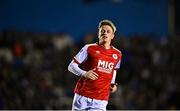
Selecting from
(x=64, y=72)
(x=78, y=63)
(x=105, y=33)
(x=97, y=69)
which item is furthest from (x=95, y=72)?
(x=64, y=72)

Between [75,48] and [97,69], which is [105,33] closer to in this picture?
[97,69]

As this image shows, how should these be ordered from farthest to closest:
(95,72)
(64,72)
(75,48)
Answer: (75,48), (64,72), (95,72)

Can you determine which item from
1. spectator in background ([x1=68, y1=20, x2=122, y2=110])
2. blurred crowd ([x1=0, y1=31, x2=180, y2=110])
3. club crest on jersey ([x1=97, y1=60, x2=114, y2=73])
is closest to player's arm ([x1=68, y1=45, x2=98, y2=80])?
spectator in background ([x1=68, y1=20, x2=122, y2=110])

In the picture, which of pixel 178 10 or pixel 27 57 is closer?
pixel 27 57

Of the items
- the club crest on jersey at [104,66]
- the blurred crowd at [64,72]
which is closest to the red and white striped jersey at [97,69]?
the club crest on jersey at [104,66]

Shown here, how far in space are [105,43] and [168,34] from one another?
761 centimetres

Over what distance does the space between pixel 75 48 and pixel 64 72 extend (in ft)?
2.67

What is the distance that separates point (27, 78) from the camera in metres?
9.19

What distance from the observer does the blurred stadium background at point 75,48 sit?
9.08m

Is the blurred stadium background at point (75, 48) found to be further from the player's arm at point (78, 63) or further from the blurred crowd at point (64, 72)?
the player's arm at point (78, 63)

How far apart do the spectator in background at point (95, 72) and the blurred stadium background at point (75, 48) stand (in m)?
3.83

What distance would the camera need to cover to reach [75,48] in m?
10.4

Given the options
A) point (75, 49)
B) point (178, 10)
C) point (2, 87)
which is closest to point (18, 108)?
point (2, 87)

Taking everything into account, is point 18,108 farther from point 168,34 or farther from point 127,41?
point 168,34
